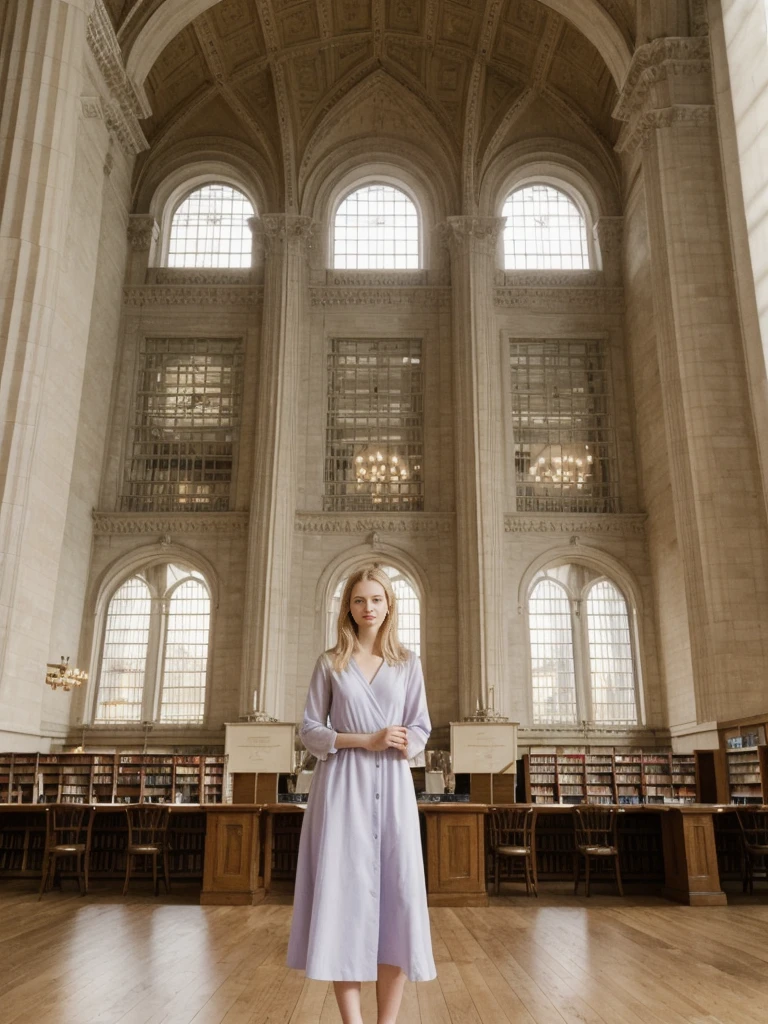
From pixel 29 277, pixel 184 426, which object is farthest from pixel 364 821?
pixel 184 426

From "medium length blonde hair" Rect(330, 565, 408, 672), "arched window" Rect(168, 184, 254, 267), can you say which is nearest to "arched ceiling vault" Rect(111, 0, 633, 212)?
"arched window" Rect(168, 184, 254, 267)

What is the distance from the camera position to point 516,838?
970 centimetres

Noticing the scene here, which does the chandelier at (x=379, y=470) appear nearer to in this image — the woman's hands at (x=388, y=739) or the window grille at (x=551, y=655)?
the window grille at (x=551, y=655)

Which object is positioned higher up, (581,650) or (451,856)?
(581,650)

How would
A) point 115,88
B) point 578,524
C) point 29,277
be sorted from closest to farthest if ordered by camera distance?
1. point 29,277
2. point 115,88
3. point 578,524

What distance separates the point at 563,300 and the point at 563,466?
3.90m

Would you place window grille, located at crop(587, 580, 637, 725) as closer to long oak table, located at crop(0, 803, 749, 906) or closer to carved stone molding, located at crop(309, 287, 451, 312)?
carved stone molding, located at crop(309, 287, 451, 312)

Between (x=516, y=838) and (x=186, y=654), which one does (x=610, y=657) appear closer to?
(x=516, y=838)

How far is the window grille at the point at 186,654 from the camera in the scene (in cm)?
1658

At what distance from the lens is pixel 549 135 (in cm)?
2014

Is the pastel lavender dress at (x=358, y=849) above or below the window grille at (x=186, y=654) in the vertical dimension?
below

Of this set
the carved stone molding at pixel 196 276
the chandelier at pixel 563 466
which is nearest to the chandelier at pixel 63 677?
the carved stone molding at pixel 196 276

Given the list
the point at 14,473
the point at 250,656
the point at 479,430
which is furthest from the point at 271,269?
the point at 14,473

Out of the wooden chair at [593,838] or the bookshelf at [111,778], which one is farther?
the bookshelf at [111,778]
